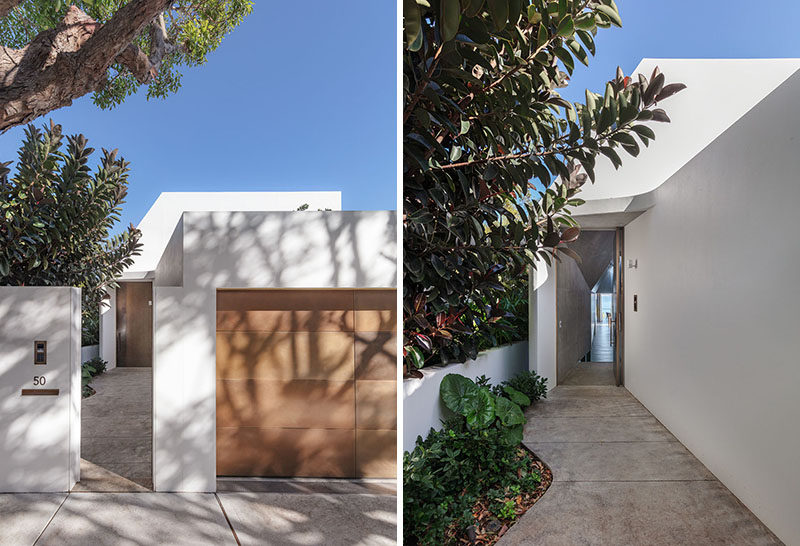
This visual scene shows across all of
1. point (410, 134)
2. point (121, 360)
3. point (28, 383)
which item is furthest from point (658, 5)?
point (121, 360)

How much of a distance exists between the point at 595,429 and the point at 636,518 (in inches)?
59.7

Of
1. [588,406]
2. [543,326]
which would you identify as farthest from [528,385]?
[543,326]

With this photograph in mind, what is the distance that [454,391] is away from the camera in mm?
2799

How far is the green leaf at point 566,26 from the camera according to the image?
1.07m

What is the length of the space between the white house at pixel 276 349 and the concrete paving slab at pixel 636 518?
1617 millimetres

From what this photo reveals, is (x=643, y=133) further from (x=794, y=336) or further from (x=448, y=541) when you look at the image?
(x=448, y=541)

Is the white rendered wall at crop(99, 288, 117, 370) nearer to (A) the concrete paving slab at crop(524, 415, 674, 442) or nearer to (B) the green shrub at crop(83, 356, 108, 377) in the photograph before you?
(B) the green shrub at crop(83, 356, 108, 377)

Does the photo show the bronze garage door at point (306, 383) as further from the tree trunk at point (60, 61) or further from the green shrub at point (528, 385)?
the tree trunk at point (60, 61)

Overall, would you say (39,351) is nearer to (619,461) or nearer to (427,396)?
(427,396)

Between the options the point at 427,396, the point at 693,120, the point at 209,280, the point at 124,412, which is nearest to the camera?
the point at 427,396

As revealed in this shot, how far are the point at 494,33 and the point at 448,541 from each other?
58.9 inches

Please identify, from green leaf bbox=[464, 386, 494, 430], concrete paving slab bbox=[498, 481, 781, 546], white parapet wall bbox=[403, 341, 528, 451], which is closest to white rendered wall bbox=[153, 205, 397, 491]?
white parapet wall bbox=[403, 341, 528, 451]

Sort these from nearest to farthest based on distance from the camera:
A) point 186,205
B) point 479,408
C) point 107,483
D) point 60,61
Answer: point 479,408
point 107,483
point 60,61
point 186,205

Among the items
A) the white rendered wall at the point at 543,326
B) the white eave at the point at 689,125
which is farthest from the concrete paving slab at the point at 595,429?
the white eave at the point at 689,125
